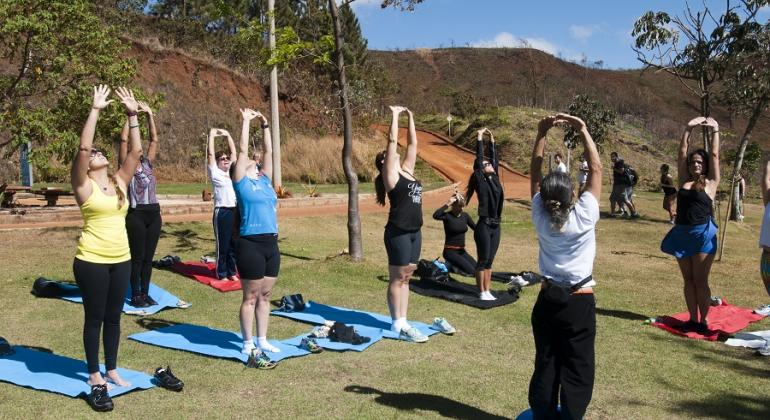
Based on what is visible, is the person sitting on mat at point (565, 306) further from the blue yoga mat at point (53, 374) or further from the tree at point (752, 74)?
the tree at point (752, 74)

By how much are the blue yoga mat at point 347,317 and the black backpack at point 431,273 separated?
1773 mm

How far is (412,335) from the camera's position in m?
7.01

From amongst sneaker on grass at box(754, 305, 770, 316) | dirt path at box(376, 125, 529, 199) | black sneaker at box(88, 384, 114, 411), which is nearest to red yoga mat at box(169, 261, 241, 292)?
black sneaker at box(88, 384, 114, 411)

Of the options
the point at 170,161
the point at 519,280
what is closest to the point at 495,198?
the point at 519,280

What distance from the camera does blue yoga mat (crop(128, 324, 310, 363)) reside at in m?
→ 6.38

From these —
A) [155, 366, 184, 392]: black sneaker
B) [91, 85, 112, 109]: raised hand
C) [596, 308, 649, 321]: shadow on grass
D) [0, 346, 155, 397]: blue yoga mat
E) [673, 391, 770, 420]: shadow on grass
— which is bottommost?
[673, 391, 770, 420]: shadow on grass

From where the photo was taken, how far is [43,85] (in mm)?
13609

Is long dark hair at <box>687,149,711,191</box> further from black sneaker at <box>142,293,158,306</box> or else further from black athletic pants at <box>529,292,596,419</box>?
black sneaker at <box>142,293,158,306</box>

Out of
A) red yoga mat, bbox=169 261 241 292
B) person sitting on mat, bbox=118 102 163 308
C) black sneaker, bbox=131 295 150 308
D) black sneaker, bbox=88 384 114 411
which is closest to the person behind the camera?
black sneaker, bbox=88 384 114 411

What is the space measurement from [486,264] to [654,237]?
30.3 feet

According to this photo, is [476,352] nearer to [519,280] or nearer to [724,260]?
[519,280]

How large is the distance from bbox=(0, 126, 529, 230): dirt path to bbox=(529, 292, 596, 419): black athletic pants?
12023mm

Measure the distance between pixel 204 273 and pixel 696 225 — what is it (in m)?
6.62

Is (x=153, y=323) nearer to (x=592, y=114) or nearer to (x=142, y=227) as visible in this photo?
(x=142, y=227)
